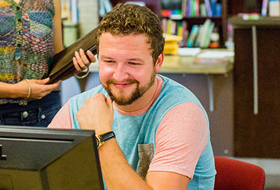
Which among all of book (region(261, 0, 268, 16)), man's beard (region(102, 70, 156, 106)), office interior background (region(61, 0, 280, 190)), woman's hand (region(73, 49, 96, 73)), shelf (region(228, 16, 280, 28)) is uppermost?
book (region(261, 0, 268, 16))

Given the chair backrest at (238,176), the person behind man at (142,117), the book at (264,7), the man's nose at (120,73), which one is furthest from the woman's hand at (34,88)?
the book at (264,7)

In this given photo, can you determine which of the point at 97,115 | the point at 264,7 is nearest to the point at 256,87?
the point at 97,115

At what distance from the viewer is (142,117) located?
42.6 inches

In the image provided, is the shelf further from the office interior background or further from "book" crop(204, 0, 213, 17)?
"book" crop(204, 0, 213, 17)

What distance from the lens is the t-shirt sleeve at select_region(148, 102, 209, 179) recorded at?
884mm

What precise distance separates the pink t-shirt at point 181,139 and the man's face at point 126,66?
128mm

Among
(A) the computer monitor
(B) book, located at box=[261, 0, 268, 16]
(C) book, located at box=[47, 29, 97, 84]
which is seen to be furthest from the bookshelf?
(B) book, located at box=[261, 0, 268, 16]

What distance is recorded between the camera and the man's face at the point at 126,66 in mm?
992

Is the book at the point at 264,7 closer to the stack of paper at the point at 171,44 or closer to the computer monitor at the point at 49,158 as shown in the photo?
the stack of paper at the point at 171,44

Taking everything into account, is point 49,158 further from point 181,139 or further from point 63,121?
point 63,121

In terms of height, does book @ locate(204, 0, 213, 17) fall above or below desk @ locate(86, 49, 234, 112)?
above

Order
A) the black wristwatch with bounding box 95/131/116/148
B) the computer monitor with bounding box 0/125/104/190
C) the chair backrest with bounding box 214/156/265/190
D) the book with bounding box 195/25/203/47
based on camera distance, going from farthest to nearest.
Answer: the book with bounding box 195/25/203/47
the chair backrest with bounding box 214/156/265/190
the black wristwatch with bounding box 95/131/116/148
the computer monitor with bounding box 0/125/104/190

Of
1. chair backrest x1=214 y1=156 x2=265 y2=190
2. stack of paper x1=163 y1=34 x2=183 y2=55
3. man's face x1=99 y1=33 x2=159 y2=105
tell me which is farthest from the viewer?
stack of paper x1=163 y1=34 x2=183 y2=55

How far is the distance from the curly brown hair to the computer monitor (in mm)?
510
